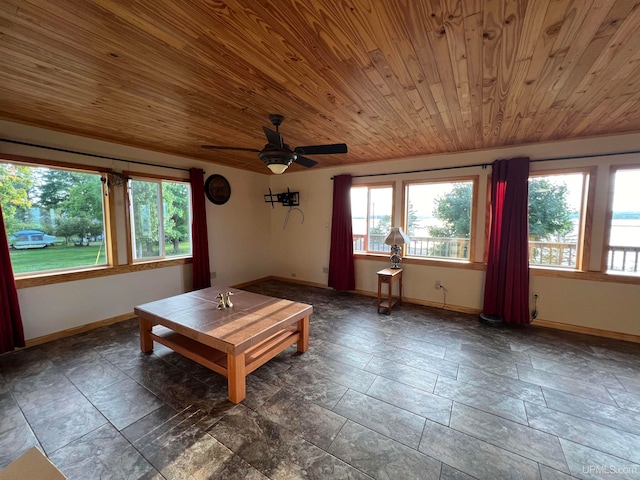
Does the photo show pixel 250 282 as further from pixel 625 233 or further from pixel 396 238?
pixel 625 233

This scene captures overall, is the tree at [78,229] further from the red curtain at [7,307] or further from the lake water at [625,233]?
the lake water at [625,233]

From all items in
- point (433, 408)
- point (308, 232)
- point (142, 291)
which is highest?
point (308, 232)

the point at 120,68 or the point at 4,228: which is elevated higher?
the point at 120,68

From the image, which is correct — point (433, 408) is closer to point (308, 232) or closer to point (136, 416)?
point (136, 416)

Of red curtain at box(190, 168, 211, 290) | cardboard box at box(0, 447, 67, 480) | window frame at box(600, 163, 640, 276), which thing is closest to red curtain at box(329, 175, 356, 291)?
red curtain at box(190, 168, 211, 290)

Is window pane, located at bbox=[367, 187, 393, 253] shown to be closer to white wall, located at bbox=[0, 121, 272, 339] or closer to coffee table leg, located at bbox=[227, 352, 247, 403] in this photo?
white wall, located at bbox=[0, 121, 272, 339]

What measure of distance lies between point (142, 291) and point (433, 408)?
3.99 meters

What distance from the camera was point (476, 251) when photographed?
3840 millimetres

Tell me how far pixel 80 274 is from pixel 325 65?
374 centimetres

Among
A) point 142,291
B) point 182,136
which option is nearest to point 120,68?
point 182,136

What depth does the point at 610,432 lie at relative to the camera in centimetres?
174

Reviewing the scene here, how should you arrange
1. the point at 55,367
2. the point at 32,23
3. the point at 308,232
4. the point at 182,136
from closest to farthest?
the point at 32,23
the point at 55,367
the point at 182,136
the point at 308,232

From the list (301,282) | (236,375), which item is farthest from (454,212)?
(236,375)

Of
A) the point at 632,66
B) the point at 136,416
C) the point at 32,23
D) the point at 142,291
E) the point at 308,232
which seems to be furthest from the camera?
the point at 308,232
